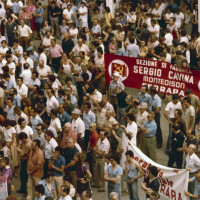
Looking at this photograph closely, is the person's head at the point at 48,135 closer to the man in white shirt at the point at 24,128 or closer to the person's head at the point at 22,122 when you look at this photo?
the man in white shirt at the point at 24,128

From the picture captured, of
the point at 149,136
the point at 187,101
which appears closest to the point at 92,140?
the point at 149,136

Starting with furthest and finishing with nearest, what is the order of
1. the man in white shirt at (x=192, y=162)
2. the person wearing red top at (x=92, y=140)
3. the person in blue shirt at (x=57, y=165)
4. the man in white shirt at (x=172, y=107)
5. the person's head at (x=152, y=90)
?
the person's head at (x=152, y=90) < the man in white shirt at (x=172, y=107) < the person wearing red top at (x=92, y=140) < the person in blue shirt at (x=57, y=165) < the man in white shirt at (x=192, y=162)

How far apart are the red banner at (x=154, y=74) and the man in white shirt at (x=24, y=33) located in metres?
4.64

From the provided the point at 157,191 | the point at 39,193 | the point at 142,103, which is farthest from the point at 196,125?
the point at 39,193

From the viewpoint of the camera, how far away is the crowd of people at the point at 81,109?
1596cm

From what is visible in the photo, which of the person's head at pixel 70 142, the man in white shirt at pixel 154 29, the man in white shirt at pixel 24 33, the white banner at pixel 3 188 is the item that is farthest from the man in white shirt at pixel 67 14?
the white banner at pixel 3 188

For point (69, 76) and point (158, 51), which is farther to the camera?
point (158, 51)

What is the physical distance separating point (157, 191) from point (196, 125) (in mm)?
5137

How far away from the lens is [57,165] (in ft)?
53.0

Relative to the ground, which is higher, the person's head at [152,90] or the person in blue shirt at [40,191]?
the person's head at [152,90]

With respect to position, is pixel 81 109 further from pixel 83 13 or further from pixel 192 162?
pixel 83 13

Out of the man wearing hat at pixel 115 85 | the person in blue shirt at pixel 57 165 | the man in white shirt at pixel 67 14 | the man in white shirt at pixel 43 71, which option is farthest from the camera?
the man in white shirt at pixel 67 14

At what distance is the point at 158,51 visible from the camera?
72.8 feet

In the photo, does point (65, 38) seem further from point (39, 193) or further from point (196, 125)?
point (39, 193)
